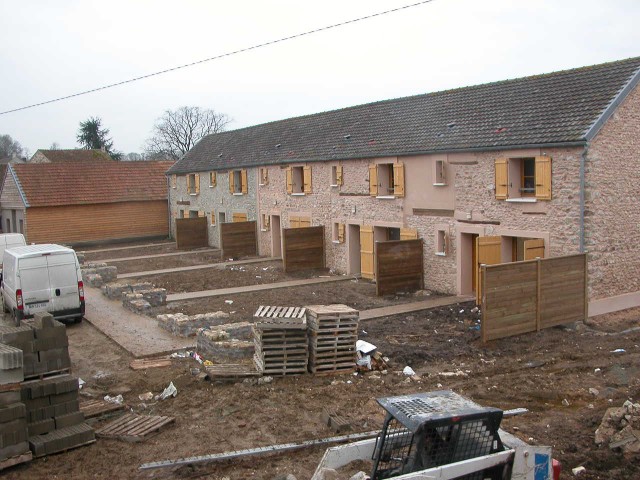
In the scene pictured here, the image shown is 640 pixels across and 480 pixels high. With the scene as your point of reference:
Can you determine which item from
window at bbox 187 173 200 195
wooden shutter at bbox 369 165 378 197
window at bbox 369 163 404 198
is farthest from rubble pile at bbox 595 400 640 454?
window at bbox 187 173 200 195

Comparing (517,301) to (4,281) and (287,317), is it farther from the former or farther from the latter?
(4,281)

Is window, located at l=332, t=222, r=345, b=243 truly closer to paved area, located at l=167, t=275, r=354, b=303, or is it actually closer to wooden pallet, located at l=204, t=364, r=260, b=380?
paved area, located at l=167, t=275, r=354, b=303

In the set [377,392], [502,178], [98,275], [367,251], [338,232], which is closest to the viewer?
[377,392]

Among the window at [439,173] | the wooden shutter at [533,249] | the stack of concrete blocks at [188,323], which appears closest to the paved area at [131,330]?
the stack of concrete blocks at [188,323]

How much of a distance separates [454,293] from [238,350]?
29.8 feet

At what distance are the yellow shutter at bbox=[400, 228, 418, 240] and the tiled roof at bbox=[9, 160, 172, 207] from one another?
23.8 metres

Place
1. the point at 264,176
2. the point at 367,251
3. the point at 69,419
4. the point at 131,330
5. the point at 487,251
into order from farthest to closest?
the point at 264,176
the point at 367,251
the point at 487,251
the point at 131,330
the point at 69,419

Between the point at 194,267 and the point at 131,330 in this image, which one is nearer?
the point at 131,330

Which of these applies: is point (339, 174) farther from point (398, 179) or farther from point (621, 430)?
point (621, 430)

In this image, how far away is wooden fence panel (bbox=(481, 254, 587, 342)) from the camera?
14.4m

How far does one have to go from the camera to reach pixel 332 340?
12547 mm

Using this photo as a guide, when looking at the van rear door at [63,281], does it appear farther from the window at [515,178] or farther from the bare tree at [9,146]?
the bare tree at [9,146]

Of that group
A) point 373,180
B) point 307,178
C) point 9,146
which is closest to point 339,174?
point 373,180

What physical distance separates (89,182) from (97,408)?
31857 mm
